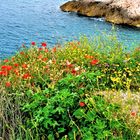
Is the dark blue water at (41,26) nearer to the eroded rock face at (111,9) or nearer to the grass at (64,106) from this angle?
the eroded rock face at (111,9)

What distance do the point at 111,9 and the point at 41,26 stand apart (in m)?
7.22

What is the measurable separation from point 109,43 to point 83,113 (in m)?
4.59

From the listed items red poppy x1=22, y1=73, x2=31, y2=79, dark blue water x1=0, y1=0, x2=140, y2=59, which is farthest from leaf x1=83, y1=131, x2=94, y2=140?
dark blue water x1=0, y1=0, x2=140, y2=59

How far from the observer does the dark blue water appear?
2402 centimetres

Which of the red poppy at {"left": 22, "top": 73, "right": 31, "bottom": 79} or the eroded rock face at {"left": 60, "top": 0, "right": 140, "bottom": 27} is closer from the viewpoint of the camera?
the red poppy at {"left": 22, "top": 73, "right": 31, "bottom": 79}

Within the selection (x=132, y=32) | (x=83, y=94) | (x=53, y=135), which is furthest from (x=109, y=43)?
(x=132, y=32)

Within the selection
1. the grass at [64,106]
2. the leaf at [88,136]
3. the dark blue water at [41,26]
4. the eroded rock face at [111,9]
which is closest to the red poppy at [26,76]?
the grass at [64,106]

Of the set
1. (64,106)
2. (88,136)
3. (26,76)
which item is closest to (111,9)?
(26,76)

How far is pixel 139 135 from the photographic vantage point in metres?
6.56

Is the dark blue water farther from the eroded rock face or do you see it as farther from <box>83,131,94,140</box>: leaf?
<box>83,131,94,140</box>: leaf

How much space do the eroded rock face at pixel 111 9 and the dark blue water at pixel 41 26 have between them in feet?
3.44

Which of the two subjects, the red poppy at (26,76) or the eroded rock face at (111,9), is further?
the eroded rock face at (111,9)

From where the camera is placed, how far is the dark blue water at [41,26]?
24022 millimetres

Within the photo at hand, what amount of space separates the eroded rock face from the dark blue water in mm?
1048
